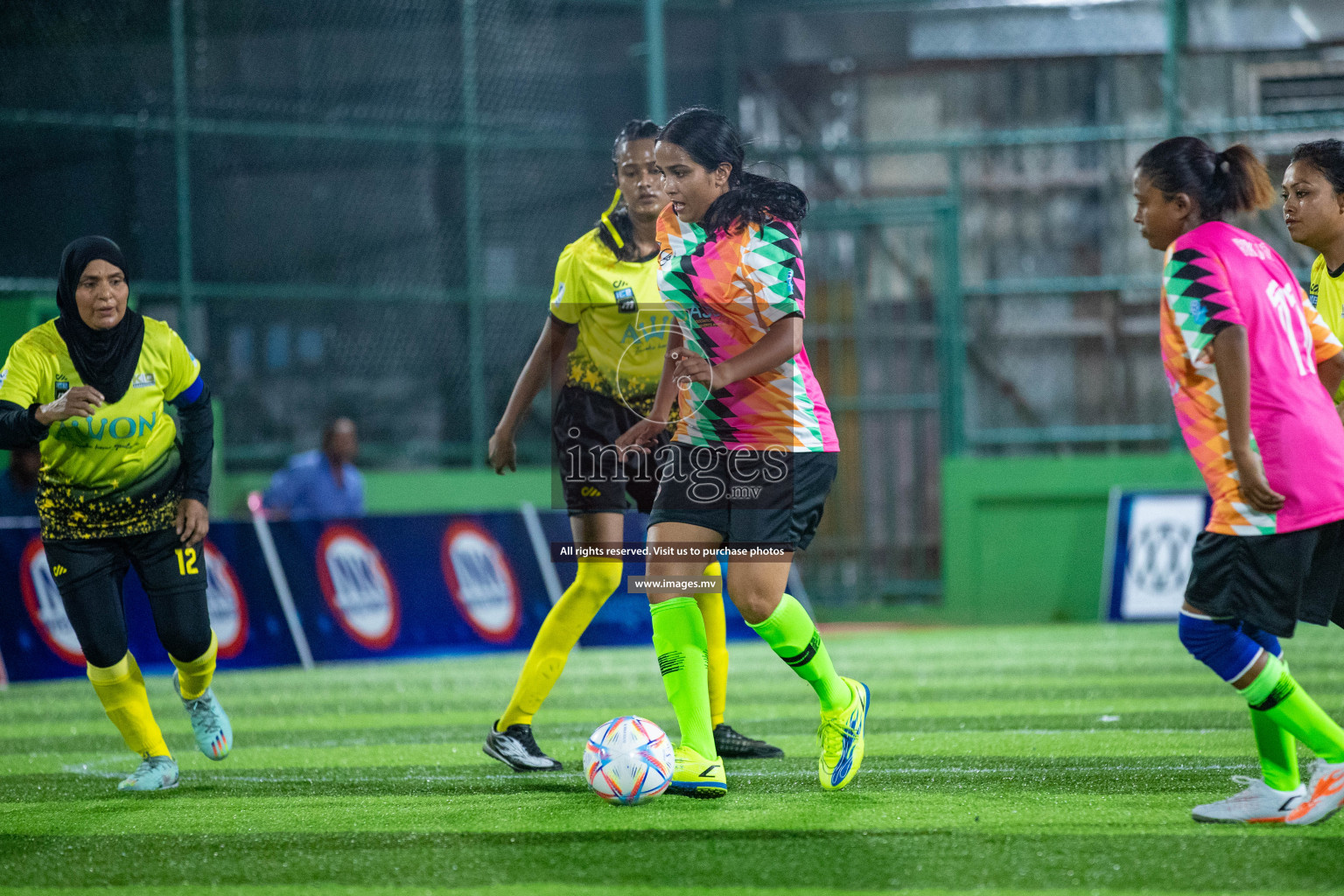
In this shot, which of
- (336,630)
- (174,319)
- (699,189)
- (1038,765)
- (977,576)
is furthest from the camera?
(977,576)

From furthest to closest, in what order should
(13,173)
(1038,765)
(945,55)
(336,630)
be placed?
(945,55) < (13,173) < (336,630) < (1038,765)

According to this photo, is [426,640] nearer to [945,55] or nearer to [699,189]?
[699,189]

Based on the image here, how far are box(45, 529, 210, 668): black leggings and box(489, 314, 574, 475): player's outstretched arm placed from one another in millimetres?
1240

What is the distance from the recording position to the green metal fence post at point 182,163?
12.8 m

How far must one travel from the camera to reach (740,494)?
4.60m

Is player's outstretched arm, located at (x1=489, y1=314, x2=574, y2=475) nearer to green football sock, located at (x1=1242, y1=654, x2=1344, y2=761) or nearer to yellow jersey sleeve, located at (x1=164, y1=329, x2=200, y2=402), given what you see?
yellow jersey sleeve, located at (x1=164, y1=329, x2=200, y2=402)

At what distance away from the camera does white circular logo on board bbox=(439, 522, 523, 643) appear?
36.0ft

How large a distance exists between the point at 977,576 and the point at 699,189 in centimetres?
986

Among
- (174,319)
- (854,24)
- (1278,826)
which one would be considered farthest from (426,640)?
(854,24)

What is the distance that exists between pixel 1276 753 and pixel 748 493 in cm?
176

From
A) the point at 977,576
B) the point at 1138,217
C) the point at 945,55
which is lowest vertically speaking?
the point at 977,576

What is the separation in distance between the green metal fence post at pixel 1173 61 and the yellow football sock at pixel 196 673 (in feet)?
37.9

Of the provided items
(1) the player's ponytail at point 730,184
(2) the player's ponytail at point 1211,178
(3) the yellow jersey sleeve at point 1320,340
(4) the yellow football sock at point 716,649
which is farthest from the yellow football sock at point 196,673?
(3) the yellow jersey sleeve at point 1320,340

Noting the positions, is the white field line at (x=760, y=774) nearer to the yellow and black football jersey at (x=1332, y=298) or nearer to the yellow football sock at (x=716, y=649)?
the yellow football sock at (x=716, y=649)
